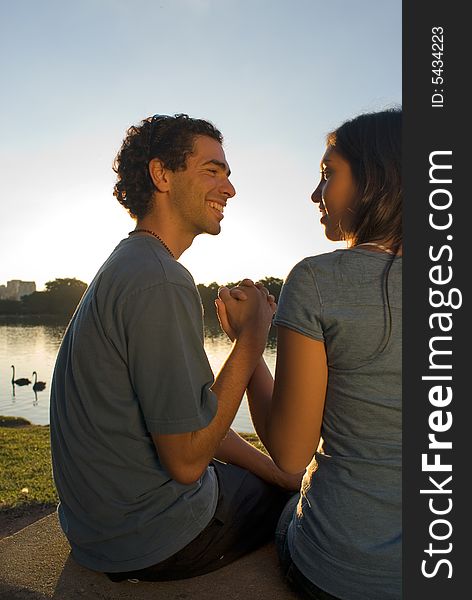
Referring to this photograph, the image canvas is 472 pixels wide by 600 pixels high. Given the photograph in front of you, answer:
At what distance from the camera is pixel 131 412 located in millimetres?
2031

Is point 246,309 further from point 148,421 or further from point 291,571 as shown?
point 291,571

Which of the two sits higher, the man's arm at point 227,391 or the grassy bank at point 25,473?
the man's arm at point 227,391

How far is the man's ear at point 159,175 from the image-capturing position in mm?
2666

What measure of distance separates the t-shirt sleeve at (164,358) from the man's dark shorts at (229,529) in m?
0.56

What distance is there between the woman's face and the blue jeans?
105 cm

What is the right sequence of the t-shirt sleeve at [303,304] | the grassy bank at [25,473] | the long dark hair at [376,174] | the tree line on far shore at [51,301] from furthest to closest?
1. the tree line on far shore at [51,301]
2. the grassy bank at [25,473]
3. the long dark hair at [376,174]
4. the t-shirt sleeve at [303,304]

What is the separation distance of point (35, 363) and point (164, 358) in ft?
137

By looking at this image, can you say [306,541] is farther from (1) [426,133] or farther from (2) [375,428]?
(1) [426,133]

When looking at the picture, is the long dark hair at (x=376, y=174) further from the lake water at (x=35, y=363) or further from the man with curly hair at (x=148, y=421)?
the lake water at (x=35, y=363)

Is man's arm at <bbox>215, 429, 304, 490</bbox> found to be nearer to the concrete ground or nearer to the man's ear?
the concrete ground

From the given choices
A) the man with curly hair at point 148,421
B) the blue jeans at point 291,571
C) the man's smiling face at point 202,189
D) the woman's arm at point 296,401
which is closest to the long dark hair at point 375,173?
the woman's arm at point 296,401

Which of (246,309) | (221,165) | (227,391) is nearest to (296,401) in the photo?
(227,391)

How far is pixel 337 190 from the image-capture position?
6.28 feet

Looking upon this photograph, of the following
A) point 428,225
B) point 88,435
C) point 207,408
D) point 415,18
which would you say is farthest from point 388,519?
point 415,18
